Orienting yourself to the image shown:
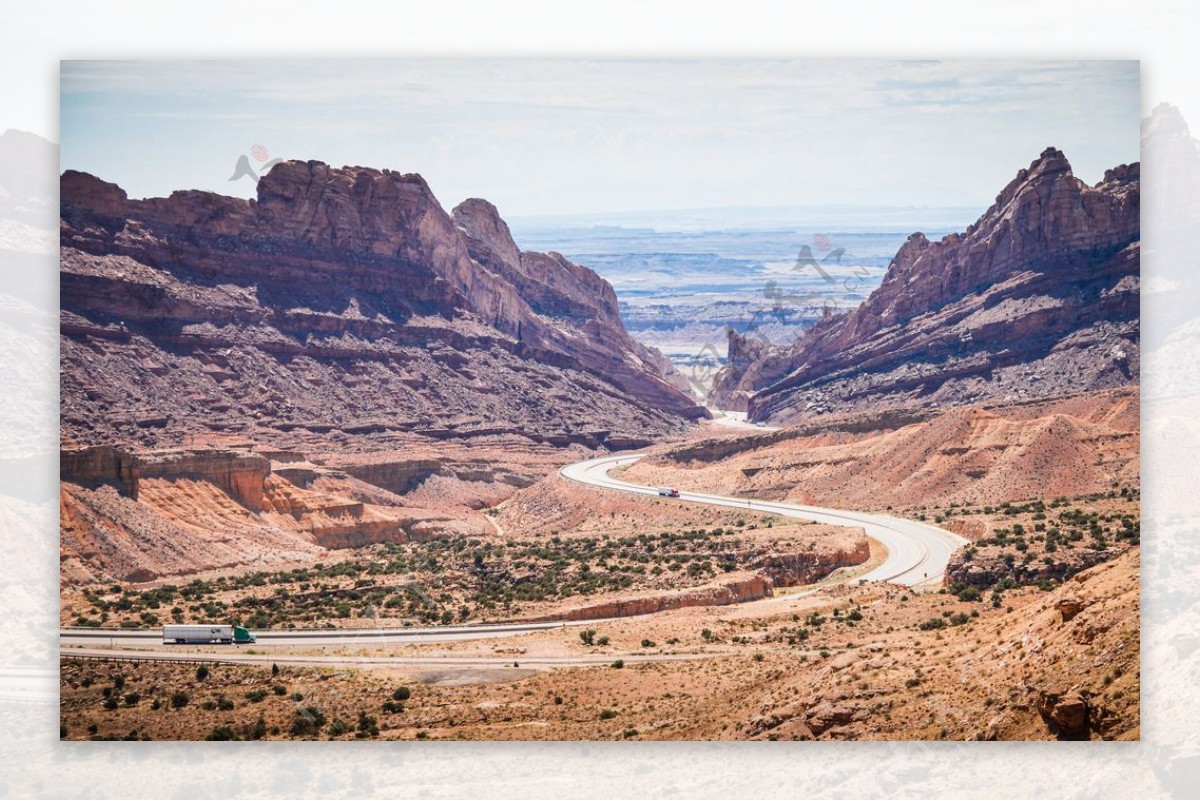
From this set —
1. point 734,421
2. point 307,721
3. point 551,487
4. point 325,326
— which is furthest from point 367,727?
point 734,421

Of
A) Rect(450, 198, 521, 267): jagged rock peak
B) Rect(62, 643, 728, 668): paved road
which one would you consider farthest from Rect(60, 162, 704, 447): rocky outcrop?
Rect(62, 643, 728, 668): paved road

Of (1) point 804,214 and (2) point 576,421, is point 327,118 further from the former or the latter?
(2) point 576,421

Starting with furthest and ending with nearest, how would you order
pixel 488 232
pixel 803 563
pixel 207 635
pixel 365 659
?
pixel 488 232 → pixel 803 563 → pixel 207 635 → pixel 365 659

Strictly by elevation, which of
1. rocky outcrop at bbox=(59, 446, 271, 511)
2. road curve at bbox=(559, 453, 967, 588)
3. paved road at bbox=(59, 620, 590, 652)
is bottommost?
paved road at bbox=(59, 620, 590, 652)

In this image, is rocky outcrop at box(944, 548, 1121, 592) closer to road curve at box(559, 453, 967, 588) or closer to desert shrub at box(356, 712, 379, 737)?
road curve at box(559, 453, 967, 588)

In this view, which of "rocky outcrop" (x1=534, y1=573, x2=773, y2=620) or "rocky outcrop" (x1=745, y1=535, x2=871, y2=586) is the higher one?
"rocky outcrop" (x1=745, y1=535, x2=871, y2=586)

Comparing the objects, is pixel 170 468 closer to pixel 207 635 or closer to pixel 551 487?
pixel 551 487
